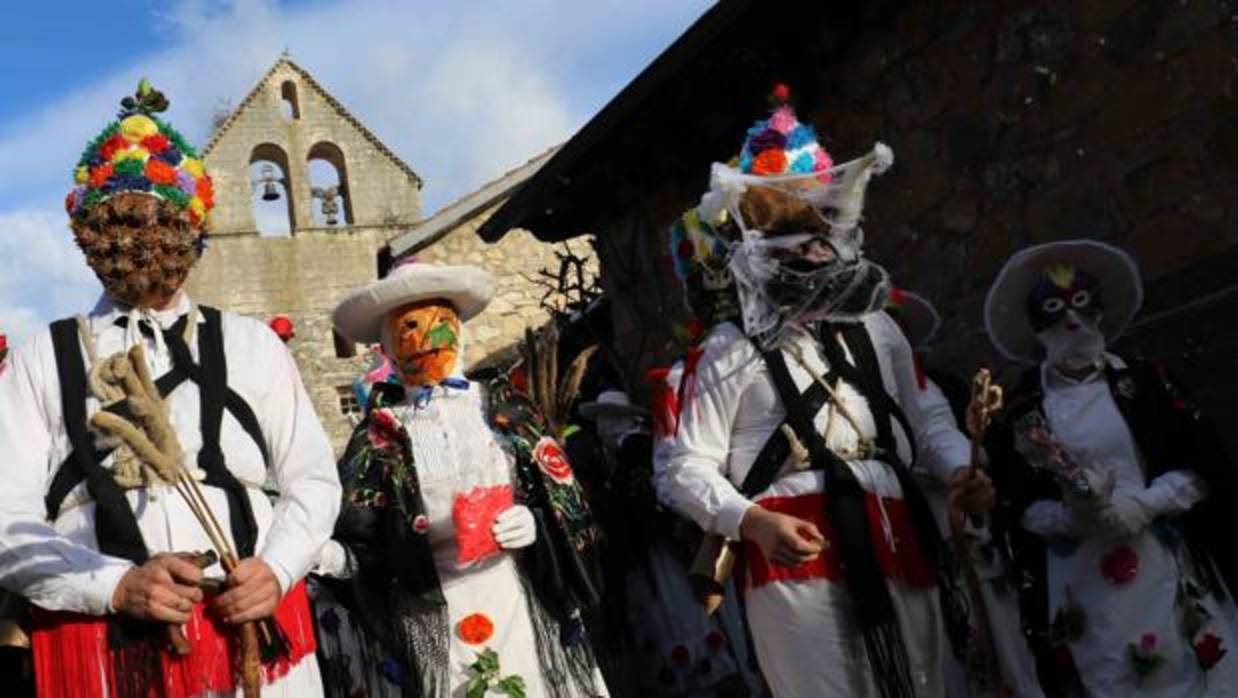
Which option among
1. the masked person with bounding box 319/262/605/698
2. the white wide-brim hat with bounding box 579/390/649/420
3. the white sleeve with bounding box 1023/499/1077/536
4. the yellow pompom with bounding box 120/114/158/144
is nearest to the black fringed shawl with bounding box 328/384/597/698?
the masked person with bounding box 319/262/605/698

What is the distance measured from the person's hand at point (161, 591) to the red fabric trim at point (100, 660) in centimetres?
13

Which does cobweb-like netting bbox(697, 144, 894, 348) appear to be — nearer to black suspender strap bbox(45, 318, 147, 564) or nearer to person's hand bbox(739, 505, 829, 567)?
person's hand bbox(739, 505, 829, 567)

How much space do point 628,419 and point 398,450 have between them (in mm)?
2269

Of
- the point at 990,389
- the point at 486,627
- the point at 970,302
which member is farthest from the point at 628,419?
the point at 990,389

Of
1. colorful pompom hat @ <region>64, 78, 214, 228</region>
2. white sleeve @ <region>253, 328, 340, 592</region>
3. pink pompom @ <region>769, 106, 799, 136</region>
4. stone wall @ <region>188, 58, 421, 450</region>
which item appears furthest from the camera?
stone wall @ <region>188, 58, 421, 450</region>

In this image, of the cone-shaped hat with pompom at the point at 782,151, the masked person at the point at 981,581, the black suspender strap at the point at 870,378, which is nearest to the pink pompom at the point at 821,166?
the cone-shaped hat with pompom at the point at 782,151

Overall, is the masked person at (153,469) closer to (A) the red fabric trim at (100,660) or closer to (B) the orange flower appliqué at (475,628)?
(A) the red fabric trim at (100,660)

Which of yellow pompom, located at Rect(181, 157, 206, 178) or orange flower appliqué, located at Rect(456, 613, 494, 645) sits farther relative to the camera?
orange flower appliqué, located at Rect(456, 613, 494, 645)

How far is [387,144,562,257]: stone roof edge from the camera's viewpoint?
18438 mm

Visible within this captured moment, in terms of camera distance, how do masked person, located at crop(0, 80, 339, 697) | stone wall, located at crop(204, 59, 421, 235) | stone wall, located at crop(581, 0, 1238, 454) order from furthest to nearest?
1. stone wall, located at crop(204, 59, 421, 235)
2. stone wall, located at crop(581, 0, 1238, 454)
3. masked person, located at crop(0, 80, 339, 697)

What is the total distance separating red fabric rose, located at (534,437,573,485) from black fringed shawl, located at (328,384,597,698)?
0.03 meters

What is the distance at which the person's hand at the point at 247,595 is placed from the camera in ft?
9.39

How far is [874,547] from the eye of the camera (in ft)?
11.4

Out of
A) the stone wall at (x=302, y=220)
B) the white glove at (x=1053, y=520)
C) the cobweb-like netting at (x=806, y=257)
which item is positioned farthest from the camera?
the stone wall at (x=302, y=220)
